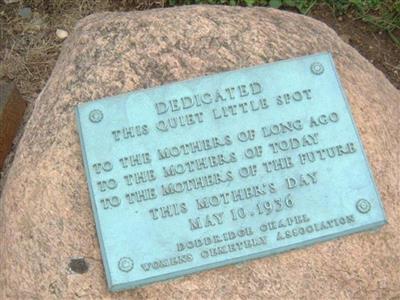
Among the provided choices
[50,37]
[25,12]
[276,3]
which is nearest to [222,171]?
[276,3]

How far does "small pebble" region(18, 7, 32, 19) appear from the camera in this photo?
373 centimetres

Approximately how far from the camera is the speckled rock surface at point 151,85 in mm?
2045

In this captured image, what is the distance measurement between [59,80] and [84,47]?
0.16 meters

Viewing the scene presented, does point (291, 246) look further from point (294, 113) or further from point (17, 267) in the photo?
point (17, 267)

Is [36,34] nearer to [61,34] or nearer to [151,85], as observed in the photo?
[61,34]

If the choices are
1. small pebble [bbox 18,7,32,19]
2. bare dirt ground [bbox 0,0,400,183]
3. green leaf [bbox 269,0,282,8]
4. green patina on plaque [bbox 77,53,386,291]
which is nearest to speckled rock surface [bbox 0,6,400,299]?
green patina on plaque [bbox 77,53,386,291]

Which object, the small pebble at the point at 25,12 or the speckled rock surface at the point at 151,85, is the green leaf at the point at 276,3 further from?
the small pebble at the point at 25,12

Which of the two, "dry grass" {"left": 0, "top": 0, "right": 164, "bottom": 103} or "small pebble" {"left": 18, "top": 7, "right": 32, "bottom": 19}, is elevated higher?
"small pebble" {"left": 18, "top": 7, "right": 32, "bottom": 19}

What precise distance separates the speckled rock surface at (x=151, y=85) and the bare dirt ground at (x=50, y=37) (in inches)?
41.2

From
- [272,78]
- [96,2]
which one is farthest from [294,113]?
[96,2]

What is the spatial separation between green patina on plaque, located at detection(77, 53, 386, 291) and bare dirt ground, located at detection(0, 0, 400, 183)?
141cm

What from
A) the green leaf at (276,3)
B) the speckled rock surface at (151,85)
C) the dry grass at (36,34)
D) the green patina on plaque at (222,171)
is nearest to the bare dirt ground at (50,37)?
the dry grass at (36,34)

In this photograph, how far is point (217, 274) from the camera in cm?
204

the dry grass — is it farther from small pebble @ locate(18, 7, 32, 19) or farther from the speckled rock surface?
the speckled rock surface
